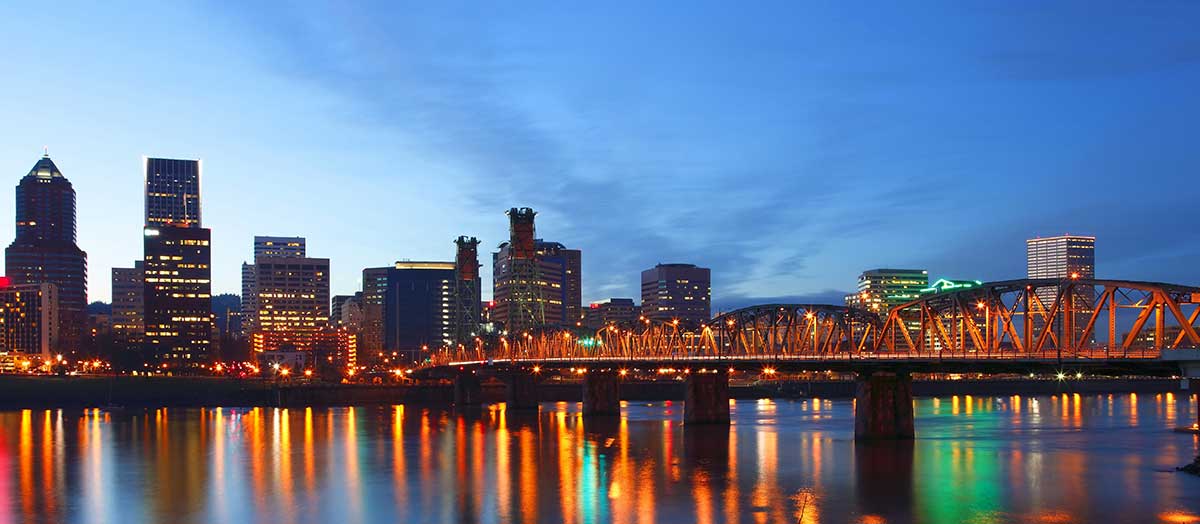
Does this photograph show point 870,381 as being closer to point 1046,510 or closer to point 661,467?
point 661,467

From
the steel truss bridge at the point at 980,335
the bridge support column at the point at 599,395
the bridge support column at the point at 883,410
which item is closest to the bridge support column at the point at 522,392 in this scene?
the bridge support column at the point at 599,395

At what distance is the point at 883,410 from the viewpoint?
105m

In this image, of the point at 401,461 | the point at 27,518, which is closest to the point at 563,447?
the point at 401,461

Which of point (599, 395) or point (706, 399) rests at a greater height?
point (706, 399)

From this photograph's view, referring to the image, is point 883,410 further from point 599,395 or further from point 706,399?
point 599,395

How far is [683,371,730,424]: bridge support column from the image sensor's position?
138 m

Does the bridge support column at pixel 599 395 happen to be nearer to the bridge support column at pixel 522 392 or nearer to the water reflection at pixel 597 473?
the water reflection at pixel 597 473

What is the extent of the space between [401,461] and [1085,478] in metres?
50.7

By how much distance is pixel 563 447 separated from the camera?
108m

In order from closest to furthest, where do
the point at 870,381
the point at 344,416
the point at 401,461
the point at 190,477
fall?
the point at 190,477 < the point at 401,461 < the point at 870,381 < the point at 344,416

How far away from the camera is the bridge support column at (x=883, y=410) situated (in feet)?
341

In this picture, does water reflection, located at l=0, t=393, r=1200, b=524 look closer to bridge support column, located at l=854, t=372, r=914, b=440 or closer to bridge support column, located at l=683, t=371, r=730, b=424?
bridge support column, located at l=854, t=372, r=914, b=440

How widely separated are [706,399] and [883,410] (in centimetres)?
3619

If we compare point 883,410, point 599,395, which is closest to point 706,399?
point 599,395
